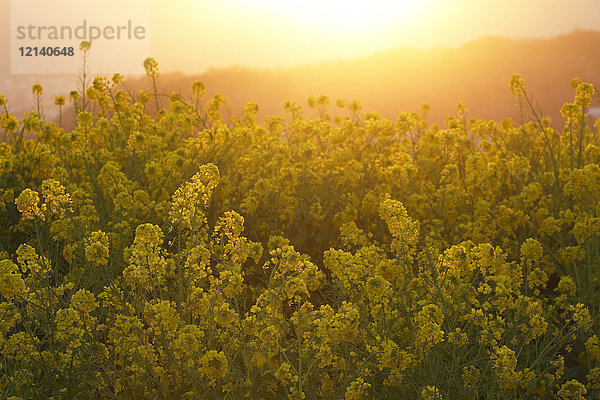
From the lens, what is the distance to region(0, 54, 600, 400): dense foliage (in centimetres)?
235

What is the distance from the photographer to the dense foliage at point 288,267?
7.72 feet

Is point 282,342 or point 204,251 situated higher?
point 204,251

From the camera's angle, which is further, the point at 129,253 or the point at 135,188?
the point at 135,188

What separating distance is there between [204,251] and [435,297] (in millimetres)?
1048

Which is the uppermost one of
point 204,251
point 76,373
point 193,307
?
point 204,251

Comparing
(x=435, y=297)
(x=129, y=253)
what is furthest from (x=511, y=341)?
(x=129, y=253)

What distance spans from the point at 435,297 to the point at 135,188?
90.3 inches

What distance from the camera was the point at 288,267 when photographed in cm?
240

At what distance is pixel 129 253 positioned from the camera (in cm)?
271

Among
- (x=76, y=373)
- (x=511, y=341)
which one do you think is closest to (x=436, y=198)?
(x=511, y=341)

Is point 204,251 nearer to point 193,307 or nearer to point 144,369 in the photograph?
point 193,307

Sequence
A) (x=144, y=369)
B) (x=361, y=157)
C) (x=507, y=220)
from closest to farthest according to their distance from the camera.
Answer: (x=144, y=369), (x=507, y=220), (x=361, y=157)

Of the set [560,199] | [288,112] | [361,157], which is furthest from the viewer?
[288,112]

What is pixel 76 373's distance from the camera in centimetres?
251
